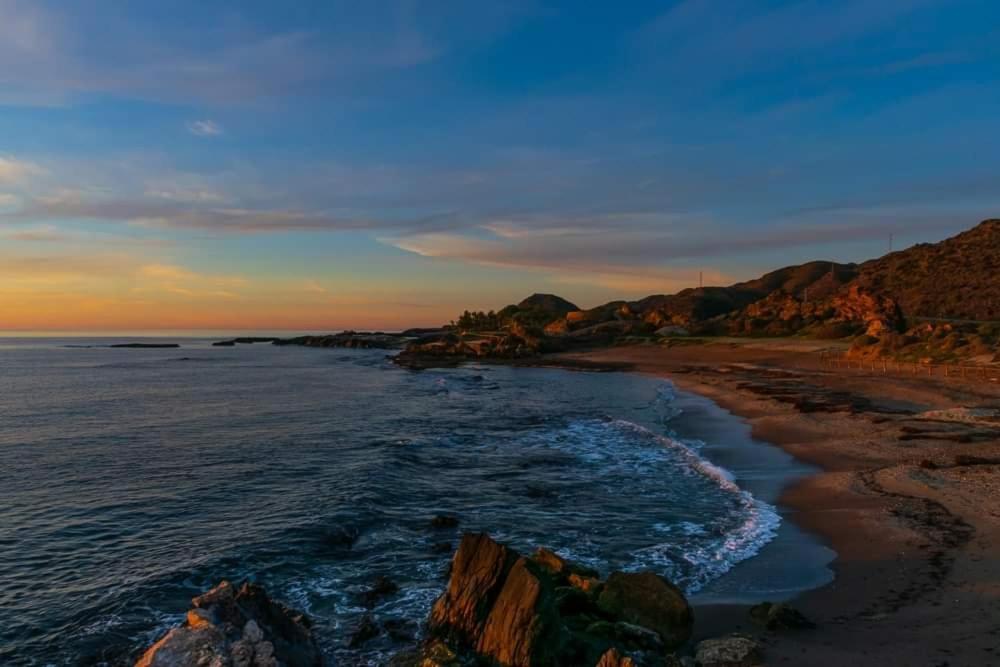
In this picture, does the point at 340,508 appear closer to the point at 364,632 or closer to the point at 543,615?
the point at 364,632

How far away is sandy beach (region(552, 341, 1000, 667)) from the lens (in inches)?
357

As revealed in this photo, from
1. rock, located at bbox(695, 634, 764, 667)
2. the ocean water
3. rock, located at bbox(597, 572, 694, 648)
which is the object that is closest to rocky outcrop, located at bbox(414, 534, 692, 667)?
rock, located at bbox(597, 572, 694, 648)

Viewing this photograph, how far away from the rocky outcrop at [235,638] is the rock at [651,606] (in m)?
4.38

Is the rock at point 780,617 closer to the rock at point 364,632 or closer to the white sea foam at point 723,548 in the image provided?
the white sea foam at point 723,548

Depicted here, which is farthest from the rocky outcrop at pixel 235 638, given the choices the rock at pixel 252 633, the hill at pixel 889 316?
Answer: the hill at pixel 889 316

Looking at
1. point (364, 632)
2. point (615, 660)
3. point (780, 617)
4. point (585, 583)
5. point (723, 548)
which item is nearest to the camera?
point (615, 660)

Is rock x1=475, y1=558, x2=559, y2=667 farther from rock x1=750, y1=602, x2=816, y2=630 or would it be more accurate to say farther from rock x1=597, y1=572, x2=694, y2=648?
rock x1=750, y1=602, x2=816, y2=630

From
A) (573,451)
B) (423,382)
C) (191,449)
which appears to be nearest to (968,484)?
(573,451)

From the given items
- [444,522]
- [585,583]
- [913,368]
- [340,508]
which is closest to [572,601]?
[585,583]

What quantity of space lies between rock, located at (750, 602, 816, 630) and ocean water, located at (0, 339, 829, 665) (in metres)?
1.27

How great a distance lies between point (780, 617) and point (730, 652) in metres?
1.53

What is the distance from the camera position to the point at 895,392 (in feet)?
120

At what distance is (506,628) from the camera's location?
8820 mm

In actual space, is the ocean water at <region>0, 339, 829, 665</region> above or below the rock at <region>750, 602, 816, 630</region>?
below
